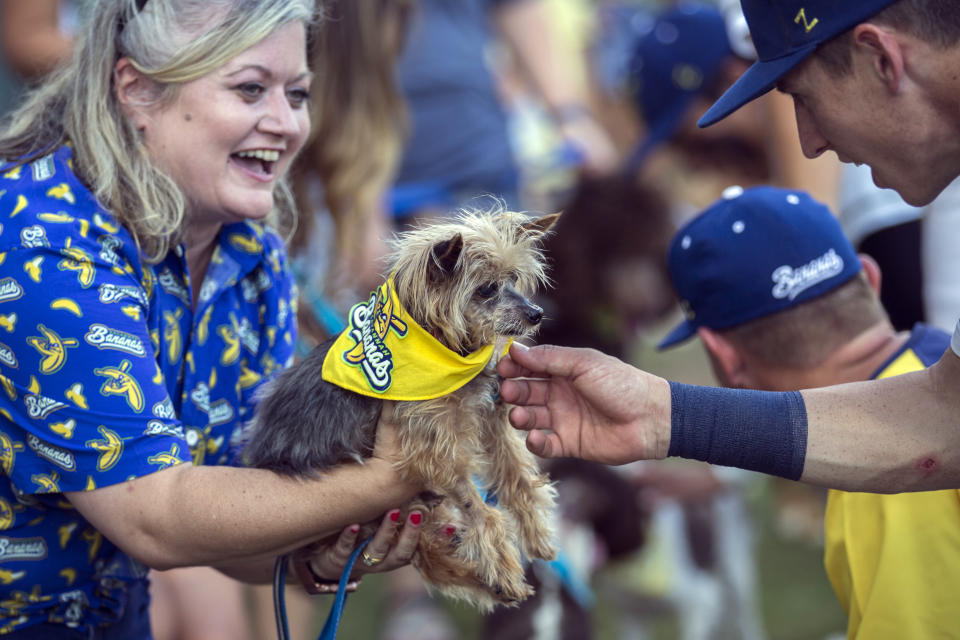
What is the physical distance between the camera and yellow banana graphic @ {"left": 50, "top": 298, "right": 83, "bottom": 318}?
7.17 feet

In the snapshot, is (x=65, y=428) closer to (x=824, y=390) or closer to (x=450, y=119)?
(x=824, y=390)

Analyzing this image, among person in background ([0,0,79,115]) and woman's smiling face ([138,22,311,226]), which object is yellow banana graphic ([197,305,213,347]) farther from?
person in background ([0,0,79,115])

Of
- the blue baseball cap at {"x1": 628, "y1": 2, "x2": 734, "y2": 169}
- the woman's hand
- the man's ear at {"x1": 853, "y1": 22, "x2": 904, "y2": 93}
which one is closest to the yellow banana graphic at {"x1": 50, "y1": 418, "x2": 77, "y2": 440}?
the woman's hand

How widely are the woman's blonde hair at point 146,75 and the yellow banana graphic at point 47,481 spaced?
579mm

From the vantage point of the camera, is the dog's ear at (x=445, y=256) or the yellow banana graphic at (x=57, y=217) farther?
the yellow banana graphic at (x=57, y=217)

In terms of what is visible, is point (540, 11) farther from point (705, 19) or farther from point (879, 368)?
point (879, 368)

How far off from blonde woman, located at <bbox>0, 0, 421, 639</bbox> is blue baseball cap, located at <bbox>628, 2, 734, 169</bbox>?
2.86 m

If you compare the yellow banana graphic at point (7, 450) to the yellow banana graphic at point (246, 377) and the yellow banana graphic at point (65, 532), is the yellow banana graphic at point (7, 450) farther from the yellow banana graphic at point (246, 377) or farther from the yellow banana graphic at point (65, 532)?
the yellow banana graphic at point (246, 377)

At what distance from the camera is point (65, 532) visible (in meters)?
2.49

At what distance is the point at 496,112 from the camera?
214 inches

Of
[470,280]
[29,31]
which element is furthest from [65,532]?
[29,31]

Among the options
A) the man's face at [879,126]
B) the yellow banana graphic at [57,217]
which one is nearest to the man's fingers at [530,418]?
the man's face at [879,126]

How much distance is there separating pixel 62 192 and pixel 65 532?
2.85 ft

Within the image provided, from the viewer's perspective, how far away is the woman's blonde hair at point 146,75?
7.97ft
